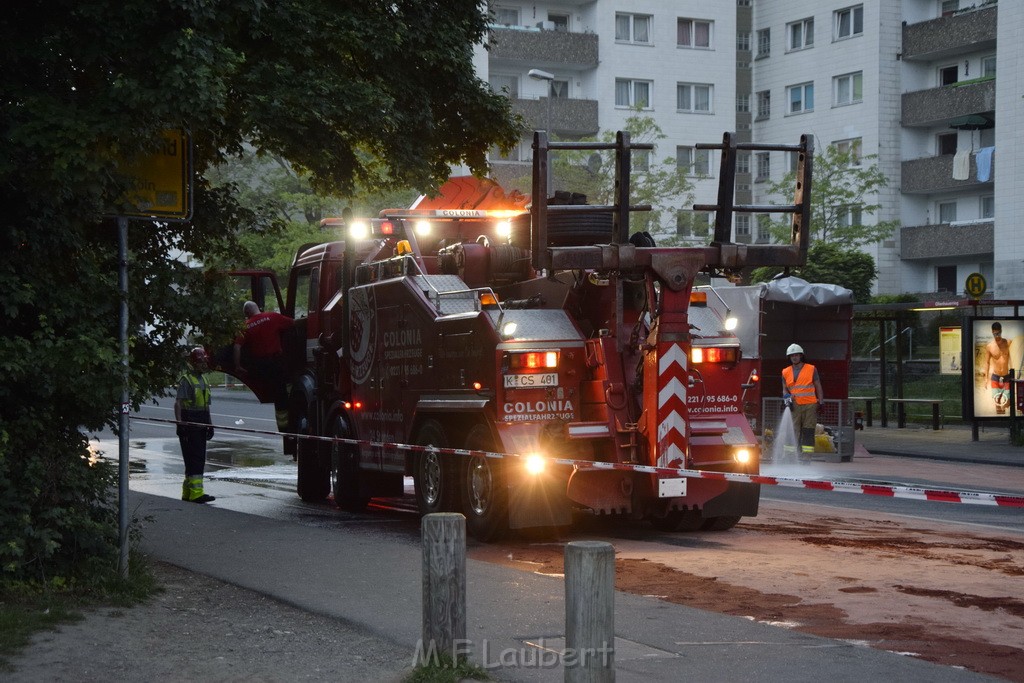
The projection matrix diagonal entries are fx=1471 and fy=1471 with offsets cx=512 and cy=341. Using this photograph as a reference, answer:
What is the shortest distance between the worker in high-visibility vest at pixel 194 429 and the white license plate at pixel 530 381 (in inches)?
176

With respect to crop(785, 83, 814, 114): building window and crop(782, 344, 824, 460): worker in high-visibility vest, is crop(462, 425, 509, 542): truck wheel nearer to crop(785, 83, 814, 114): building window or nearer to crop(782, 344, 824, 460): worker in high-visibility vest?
crop(782, 344, 824, 460): worker in high-visibility vest

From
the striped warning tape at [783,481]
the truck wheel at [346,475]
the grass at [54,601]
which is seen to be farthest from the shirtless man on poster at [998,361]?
the grass at [54,601]

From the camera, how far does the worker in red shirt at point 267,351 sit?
1684 cm

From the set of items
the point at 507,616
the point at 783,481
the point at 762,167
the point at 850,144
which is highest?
the point at 762,167

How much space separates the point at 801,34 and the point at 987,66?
867cm

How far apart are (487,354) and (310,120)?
2.33 m

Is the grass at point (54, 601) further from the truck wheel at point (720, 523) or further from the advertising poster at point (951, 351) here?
the advertising poster at point (951, 351)

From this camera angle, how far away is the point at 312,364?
16125 mm

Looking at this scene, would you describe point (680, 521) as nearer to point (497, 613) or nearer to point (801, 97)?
point (497, 613)

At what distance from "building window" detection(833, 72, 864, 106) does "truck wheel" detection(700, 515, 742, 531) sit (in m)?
40.8

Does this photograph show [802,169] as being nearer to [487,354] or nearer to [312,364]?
[487,354]

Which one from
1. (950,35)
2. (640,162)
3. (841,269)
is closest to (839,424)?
(841,269)

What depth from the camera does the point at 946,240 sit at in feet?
160

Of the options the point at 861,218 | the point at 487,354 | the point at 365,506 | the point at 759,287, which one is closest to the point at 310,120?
the point at 487,354
